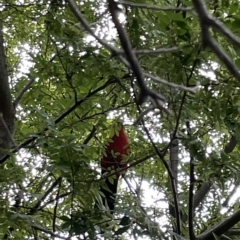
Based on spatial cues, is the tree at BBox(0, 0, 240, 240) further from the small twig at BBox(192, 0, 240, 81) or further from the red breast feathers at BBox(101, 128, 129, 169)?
the small twig at BBox(192, 0, 240, 81)

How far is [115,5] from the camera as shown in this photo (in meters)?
0.95

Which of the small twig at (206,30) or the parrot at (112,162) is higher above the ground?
the parrot at (112,162)

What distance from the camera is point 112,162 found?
8.04 feet

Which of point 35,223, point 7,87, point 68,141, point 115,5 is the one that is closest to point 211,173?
point 68,141

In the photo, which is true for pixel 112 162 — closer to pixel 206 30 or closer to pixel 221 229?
pixel 221 229

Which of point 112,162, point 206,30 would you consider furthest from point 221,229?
point 206,30

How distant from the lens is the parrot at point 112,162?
244 cm

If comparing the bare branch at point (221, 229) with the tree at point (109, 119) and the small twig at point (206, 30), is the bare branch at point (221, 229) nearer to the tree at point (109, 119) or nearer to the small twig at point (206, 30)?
the tree at point (109, 119)

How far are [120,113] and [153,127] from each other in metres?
0.23

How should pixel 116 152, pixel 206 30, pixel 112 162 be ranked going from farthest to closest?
1. pixel 116 152
2. pixel 112 162
3. pixel 206 30

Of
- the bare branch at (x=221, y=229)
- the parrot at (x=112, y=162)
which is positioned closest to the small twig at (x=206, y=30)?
the parrot at (x=112, y=162)

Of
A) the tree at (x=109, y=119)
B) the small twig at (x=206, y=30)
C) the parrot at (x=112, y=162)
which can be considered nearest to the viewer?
the small twig at (x=206, y=30)

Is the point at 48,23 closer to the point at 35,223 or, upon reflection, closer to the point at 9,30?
the point at 35,223

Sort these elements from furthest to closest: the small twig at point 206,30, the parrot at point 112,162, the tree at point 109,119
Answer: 1. the parrot at point 112,162
2. the tree at point 109,119
3. the small twig at point 206,30
